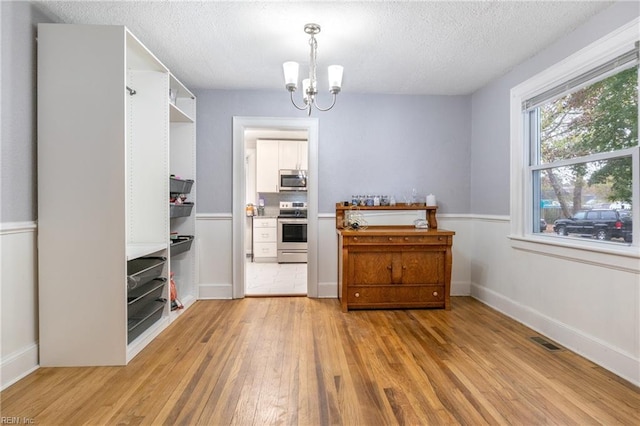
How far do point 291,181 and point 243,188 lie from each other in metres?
2.46

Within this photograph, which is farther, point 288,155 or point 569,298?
point 288,155

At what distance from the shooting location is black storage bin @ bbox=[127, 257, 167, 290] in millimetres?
2502

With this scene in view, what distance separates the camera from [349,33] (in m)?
2.45

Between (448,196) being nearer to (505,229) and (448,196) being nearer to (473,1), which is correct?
(505,229)

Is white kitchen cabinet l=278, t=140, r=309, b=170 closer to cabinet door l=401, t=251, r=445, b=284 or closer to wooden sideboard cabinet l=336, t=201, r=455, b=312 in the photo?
wooden sideboard cabinet l=336, t=201, r=455, b=312

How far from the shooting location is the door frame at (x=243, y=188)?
12.2 ft

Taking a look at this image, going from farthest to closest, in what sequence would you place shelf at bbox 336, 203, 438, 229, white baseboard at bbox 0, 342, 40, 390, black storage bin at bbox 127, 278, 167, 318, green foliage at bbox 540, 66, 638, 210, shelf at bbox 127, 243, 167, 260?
1. shelf at bbox 336, 203, 438, 229
2. black storage bin at bbox 127, 278, 167, 318
3. shelf at bbox 127, 243, 167, 260
4. green foliage at bbox 540, 66, 638, 210
5. white baseboard at bbox 0, 342, 40, 390

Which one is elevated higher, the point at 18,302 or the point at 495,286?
the point at 18,302

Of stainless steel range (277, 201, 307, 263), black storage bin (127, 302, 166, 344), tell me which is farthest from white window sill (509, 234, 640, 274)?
stainless steel range (277, 201, 307, 263)

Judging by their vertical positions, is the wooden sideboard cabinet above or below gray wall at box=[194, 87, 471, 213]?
below

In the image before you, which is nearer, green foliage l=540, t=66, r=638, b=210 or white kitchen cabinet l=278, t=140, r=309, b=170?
green foliage l=540, t=66, r=638, b=210

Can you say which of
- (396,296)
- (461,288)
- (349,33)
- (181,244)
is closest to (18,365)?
(181,244)

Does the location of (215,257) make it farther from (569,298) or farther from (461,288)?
(569,298)

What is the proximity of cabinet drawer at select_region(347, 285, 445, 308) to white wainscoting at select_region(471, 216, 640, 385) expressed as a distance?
25.2 inches
